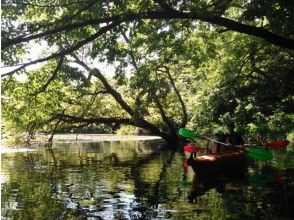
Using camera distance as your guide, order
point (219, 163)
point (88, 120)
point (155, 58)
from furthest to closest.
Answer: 1. point (88, 120)
2. point (155, 58)
3. point (219, 163)

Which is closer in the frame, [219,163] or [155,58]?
[219,163]

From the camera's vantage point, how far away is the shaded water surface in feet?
32.7

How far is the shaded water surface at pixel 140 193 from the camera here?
998 centimetres

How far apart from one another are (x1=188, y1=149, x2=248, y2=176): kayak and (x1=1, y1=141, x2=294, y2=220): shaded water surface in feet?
1.08

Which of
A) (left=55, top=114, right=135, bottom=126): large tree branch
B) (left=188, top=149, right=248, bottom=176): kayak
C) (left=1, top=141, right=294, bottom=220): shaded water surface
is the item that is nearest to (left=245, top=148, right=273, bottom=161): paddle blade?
(left=1, top=141, right=294, bottom=220): shaded water surface

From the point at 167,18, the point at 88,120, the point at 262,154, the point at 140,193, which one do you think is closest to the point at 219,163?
the point at 262,154

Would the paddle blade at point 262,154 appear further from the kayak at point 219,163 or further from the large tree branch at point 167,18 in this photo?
the large tree branch at point 167,18

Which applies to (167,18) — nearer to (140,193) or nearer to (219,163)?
(140,193)

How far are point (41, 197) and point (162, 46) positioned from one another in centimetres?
603

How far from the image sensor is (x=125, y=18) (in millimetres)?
10047

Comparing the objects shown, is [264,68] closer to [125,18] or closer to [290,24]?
[290,24]

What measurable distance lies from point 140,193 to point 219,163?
3.71 metres

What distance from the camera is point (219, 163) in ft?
49.8

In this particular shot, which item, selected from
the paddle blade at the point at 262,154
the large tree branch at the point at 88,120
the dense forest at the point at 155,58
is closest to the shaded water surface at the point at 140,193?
the paddle blade at the point at 262,154
